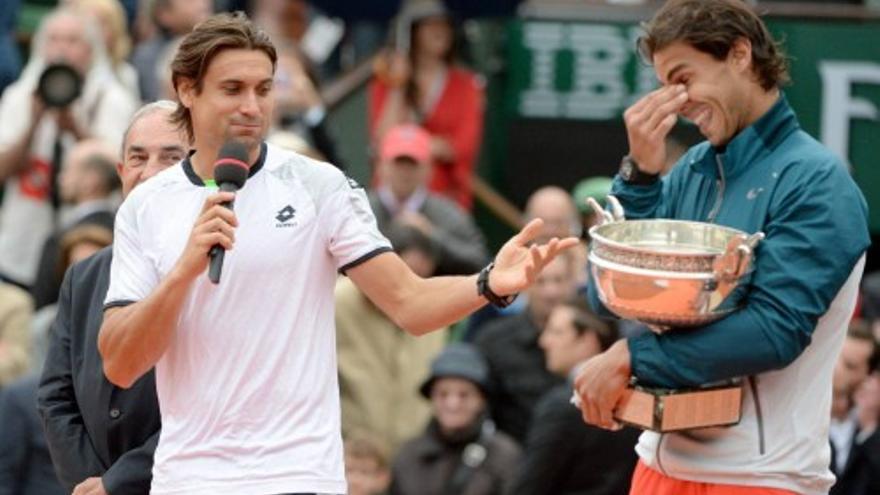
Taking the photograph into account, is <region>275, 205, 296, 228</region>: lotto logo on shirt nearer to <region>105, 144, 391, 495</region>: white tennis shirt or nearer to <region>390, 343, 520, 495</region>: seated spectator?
<region>105, 144, 391, 495</region>: white tennis shirt

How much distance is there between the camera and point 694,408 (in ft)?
20.5

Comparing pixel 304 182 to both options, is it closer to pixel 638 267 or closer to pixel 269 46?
pixel 269 46

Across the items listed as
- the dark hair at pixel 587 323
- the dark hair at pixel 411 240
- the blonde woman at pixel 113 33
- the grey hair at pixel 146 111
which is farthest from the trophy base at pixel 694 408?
the blonde woman at pixel 113 33

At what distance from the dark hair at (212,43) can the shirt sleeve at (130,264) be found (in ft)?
1.13

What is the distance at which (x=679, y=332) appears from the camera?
6.28 metres

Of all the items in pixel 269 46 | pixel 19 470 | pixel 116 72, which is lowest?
pixel 19 470

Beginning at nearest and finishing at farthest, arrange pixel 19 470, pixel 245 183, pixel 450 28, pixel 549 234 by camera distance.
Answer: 1. pixel 245 183
2. pixel 19 470
3. pixel 549 234
4. pixel 450 28

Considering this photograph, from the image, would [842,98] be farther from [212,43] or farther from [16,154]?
[212,43]

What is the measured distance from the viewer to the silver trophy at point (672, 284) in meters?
6.14

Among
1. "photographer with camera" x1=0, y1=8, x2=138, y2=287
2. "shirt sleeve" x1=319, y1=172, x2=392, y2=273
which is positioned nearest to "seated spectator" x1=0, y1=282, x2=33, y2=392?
"photographer with camera" x1=0, y1=8, x2=138, y2=287


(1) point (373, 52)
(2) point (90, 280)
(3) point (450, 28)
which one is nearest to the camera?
(2) point (90, 280)

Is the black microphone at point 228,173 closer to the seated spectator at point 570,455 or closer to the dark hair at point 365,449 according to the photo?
the seated spectator at point 570,455

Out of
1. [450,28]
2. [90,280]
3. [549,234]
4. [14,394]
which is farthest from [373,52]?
[90,280]

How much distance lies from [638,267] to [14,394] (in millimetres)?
4115
